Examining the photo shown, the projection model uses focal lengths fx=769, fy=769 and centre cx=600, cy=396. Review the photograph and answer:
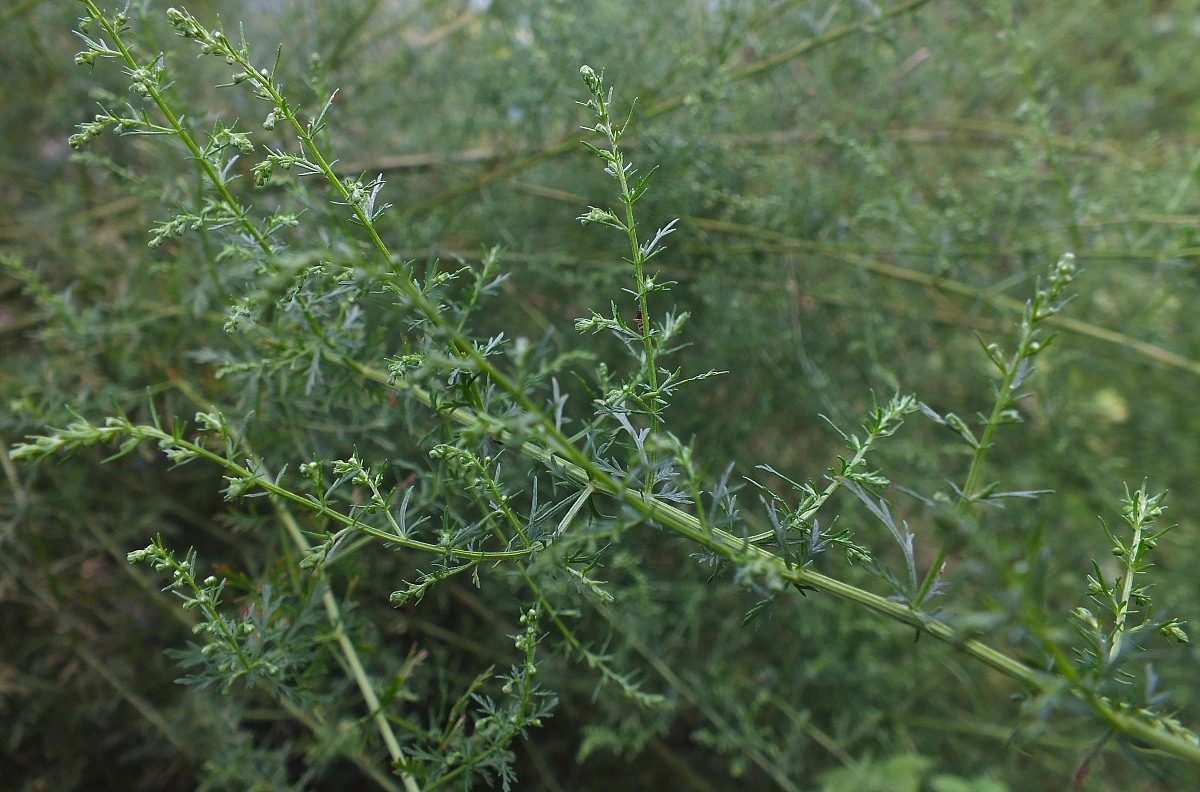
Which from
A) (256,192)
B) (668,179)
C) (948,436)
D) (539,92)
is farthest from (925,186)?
(256,192)

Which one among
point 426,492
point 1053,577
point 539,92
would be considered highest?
point 539,92

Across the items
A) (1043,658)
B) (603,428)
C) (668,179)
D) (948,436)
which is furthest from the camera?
(948,436)

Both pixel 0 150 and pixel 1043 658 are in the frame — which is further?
pixel 0 150

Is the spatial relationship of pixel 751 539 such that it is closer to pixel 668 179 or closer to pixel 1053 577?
pixel 668 179

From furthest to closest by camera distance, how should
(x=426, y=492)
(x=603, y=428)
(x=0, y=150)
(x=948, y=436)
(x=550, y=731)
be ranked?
(x=948, y=436)
(x=550, y=731)
(x=0, y=150)
(x=426, y=492)
(x=603, y=428)

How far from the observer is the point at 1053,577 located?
1.25 m

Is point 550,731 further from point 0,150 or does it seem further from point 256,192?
point 0,150

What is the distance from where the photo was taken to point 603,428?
1.74ft

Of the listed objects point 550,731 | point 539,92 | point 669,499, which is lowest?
point 550,731

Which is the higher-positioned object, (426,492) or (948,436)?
(426,492)

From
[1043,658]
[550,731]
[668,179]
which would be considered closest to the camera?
[1043,658]

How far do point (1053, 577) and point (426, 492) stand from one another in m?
1.09

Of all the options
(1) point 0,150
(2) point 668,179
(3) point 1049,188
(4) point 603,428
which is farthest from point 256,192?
(3) point 1049,188

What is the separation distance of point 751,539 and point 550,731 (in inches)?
35.4
